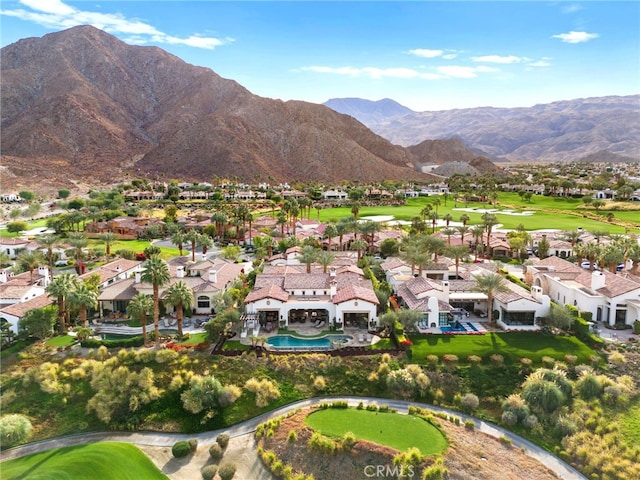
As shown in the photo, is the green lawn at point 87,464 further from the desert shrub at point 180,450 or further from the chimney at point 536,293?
the chimney at point 536,293

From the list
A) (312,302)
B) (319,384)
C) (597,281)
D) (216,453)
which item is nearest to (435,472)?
(319,384)

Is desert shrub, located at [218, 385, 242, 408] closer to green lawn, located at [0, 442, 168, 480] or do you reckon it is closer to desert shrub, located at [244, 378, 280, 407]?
desert shrub, located at [244, 378, 280, 407]

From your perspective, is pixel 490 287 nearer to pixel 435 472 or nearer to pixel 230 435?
pixel 435 472

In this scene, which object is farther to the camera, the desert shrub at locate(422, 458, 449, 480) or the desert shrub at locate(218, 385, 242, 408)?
the desert shrub at locate(218, 385, 242, 408)

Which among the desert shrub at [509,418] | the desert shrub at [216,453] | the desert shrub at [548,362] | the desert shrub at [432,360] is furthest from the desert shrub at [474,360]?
the desert shrub at [216,453]

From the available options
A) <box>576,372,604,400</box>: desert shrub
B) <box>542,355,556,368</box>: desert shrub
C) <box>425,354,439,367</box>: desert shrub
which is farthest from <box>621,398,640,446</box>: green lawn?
<box>425,354,439,367</box>: desert shrub

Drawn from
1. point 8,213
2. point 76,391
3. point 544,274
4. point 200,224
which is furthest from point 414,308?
point 8,213

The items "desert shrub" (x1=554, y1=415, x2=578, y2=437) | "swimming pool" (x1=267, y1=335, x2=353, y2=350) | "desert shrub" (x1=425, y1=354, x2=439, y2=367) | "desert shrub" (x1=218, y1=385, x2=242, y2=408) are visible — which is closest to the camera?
"desert shrub" (x1=554, y1=415, x2=578, y2=437)
